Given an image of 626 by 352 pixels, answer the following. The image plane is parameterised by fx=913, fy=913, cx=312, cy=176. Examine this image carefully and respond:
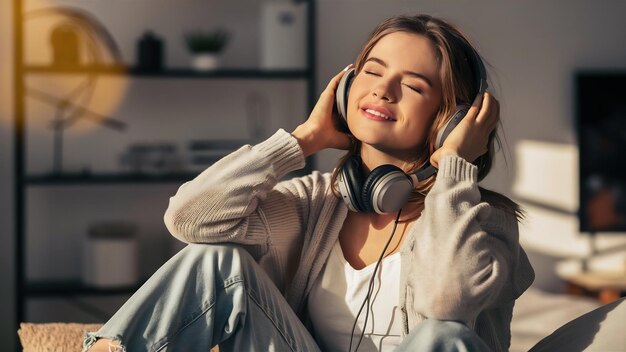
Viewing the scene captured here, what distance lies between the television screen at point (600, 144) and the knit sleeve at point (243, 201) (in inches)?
110

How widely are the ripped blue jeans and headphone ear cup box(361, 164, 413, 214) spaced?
0.24 m

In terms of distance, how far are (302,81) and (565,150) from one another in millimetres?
1298

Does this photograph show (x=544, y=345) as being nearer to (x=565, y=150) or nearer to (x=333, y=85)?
(x=333, y=85)

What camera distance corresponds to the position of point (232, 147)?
375 centimetres

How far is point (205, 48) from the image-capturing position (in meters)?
3.71

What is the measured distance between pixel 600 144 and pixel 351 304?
2.94 metres

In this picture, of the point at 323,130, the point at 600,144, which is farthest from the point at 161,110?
the point at 323,130

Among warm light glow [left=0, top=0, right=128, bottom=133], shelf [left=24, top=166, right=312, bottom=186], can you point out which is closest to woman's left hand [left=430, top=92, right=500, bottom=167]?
shelf [left=24, top=166, right=312, bottom=186]

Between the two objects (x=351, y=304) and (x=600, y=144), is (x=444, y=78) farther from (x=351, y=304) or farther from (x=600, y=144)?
(x=600, y=144)

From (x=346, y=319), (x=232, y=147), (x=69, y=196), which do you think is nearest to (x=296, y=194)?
(x=346, y=319)

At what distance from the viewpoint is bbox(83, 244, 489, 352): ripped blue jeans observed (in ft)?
4.89

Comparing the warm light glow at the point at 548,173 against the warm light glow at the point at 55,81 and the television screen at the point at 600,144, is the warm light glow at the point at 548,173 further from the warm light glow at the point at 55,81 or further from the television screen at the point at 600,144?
the warm light glow at the point at 55,81

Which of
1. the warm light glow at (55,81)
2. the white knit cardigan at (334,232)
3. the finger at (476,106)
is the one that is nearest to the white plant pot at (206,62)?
the warm light glow at (55,81)

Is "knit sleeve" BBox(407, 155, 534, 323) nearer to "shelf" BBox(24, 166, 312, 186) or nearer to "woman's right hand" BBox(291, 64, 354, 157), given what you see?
"woman's right hand" BBox(291, 64, 354, 157)
